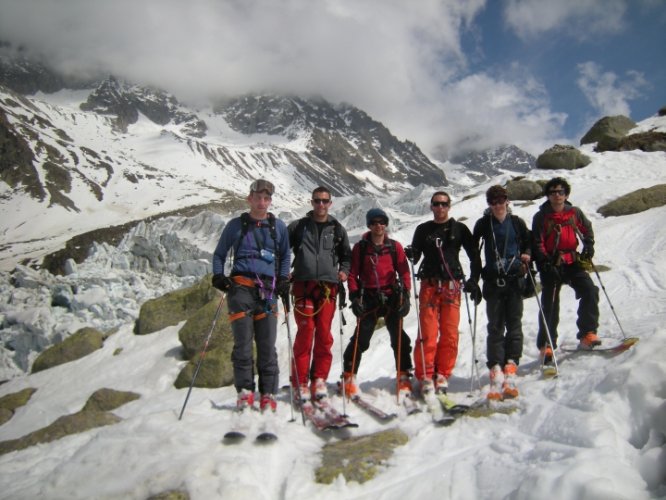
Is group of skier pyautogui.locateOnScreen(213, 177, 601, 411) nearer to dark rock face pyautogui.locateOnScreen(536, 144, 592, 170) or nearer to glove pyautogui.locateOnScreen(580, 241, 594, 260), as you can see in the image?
glove pyautogui.locateOnScreen(580, 241, 594, 260)

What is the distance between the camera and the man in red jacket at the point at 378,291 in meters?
6.14

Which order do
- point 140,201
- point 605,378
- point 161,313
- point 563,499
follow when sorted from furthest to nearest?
point 140,201, point 161,313, point 605,378, point 563,499

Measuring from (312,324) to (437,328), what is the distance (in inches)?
73.7

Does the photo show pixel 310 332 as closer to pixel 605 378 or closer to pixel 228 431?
pixel 228 431

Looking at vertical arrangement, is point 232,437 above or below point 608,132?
below

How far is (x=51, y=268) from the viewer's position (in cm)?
8306

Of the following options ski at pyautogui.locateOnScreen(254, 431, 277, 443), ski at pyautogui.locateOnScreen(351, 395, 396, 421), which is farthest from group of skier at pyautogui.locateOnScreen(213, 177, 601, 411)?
ski at pyautogui.locateOnScreen(254, 431, 277, 443)

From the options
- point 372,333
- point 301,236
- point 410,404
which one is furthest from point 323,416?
point 301,236

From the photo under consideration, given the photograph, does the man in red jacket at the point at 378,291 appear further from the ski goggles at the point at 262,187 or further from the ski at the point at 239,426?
the ski at the point at 239,426

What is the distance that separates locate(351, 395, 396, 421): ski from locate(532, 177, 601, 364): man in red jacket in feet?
8.41

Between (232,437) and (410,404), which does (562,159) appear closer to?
(410,404)

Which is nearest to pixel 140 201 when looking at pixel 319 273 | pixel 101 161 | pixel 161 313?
pixel 101 161

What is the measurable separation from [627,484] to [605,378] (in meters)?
1.67

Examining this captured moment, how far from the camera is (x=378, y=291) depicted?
20.1 feet
